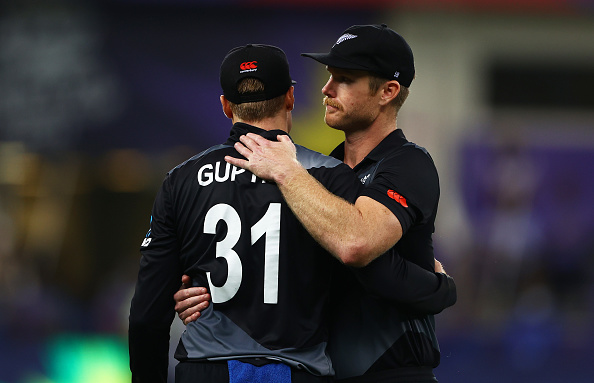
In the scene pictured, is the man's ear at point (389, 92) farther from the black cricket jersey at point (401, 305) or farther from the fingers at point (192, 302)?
the fingers at point (192, 302)

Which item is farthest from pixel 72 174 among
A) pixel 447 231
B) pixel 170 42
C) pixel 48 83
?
pixel 447 231

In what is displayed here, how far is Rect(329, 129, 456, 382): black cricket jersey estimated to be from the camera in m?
3.78

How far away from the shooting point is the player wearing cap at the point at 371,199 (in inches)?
141

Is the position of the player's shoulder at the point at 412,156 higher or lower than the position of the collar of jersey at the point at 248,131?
lower

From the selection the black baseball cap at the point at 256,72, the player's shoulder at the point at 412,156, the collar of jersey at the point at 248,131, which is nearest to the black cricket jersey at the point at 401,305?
the player's shoulder at the point at 412,156

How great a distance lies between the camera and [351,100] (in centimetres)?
416

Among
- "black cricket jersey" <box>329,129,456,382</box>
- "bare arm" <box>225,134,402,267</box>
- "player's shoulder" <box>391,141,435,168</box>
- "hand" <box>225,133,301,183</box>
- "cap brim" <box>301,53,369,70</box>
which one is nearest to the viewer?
"bare arm" <box>225,134,402,267</box>

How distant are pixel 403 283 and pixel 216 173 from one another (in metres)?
0.91

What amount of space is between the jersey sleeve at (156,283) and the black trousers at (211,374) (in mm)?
306

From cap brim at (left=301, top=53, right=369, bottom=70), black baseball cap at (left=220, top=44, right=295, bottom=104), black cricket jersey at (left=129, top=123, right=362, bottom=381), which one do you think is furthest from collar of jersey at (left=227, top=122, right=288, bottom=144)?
cap brim at (left=301, top=53, right=369, bottom=70)

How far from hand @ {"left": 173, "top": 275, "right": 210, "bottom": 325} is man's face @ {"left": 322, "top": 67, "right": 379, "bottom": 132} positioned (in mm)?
1015

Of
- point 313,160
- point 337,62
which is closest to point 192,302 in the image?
point 313,160

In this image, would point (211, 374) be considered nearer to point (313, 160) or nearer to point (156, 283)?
point (156, 283)

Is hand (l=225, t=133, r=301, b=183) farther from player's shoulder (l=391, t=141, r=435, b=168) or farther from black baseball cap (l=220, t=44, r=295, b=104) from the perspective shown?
player's shoulder (l=391, t=141, r=435, b=168)
